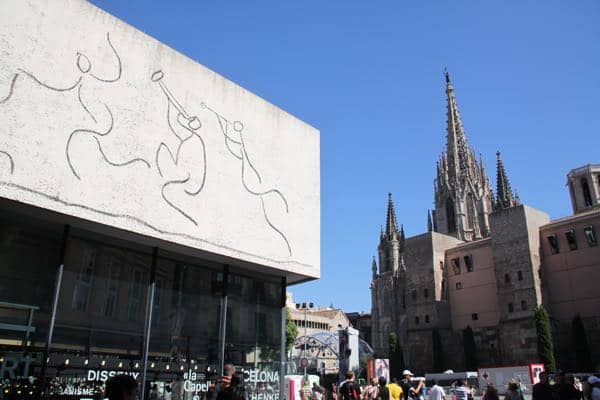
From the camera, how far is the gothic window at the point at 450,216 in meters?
78.2

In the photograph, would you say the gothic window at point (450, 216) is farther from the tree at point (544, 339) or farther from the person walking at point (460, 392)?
the person walking at point (460, 392)

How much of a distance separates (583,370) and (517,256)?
37.9 ft

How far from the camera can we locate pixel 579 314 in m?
43.1

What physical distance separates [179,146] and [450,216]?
247ft

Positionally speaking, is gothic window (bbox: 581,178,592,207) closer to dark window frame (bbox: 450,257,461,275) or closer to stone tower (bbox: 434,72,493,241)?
stone tower (bbox: 434,72,493,241)

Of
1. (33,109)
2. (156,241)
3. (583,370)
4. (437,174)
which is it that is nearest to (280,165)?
(156,241)

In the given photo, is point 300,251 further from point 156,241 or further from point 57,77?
point 57,77

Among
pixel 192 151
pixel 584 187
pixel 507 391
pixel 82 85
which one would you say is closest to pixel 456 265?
pixel 584 187

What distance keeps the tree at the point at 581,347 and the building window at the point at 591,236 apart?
23.3 feet

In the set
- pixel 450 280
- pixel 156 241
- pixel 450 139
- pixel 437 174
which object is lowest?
pixel 156 241

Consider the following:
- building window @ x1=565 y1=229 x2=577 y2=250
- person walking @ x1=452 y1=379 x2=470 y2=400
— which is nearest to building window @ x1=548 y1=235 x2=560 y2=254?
building window @ x1=565 y1=229 x2=577 y2=250

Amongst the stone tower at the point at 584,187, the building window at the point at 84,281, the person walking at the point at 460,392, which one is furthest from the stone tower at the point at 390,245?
the building window at the point at 84,281

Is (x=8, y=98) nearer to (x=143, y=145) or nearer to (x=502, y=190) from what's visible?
(x=143, y=145)

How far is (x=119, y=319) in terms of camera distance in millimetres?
8867
